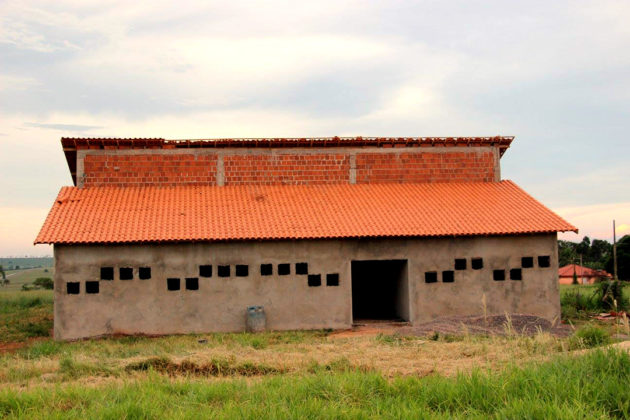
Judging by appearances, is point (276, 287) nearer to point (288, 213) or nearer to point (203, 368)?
point (288, 213)

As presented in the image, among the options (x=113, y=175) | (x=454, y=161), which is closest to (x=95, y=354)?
(x=113, y=175)

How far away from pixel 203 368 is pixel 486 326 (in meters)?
10.3

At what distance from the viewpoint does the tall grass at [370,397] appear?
9.02 meters

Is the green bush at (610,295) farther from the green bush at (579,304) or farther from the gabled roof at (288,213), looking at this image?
the gabled roof at (288,213)

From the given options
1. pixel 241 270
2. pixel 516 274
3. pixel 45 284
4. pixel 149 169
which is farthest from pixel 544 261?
pixel 45 284

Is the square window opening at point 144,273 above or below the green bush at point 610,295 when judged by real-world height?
above

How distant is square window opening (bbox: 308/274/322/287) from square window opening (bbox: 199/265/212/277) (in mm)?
3567

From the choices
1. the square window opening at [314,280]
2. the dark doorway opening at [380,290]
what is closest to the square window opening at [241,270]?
the square window opening at [314,280]

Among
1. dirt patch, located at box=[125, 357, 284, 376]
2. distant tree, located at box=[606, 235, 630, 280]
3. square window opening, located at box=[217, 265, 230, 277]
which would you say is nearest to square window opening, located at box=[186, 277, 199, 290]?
square window opening, located at box=[217, 265, 230, 277]

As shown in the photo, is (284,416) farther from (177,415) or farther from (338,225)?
(338,225)

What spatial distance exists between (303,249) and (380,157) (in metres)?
6.86

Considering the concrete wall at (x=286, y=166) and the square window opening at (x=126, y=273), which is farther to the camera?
the concrete wall at (x=286, y=166)

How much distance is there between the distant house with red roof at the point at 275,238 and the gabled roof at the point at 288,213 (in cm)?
7

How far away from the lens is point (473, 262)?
2494 centimetres
